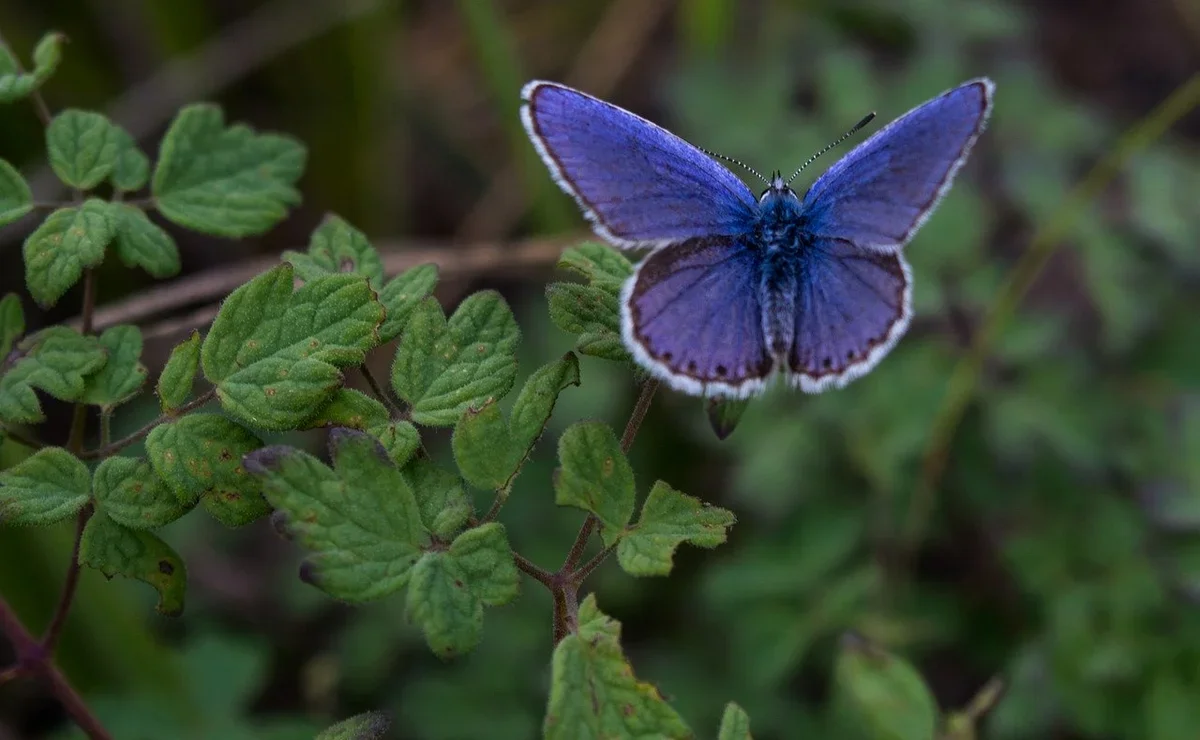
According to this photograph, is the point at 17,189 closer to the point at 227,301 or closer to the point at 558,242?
the point at 227,301

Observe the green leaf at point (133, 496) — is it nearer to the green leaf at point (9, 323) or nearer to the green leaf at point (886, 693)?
the green leaf at point (9, 323)

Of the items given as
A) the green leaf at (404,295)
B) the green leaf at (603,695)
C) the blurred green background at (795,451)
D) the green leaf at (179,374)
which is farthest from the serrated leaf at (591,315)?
the blurred green background at (795,451)

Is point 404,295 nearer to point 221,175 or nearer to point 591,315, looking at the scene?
point 591,315

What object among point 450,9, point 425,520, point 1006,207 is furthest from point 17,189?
point 450,9

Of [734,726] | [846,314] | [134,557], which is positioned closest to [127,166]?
[134,557]

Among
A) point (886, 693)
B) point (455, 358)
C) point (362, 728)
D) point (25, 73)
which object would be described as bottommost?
point (886, 693)

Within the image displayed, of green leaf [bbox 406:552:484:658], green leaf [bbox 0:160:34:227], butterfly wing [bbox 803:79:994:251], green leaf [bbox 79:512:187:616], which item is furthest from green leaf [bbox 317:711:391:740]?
butterfly wing [bbox 803:79:994:251]

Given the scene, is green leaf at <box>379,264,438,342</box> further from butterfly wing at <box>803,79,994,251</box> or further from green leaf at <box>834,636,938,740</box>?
green leaf at <box>834,636,938,740</box>

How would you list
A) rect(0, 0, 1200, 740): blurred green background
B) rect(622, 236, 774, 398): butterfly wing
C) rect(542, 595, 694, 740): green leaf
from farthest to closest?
rect(0, 0, 1200, 740): blurred green background
rect(622, 236, 774, 398): butterfly wing
rect(542, 595, 694, 740): green leaf
